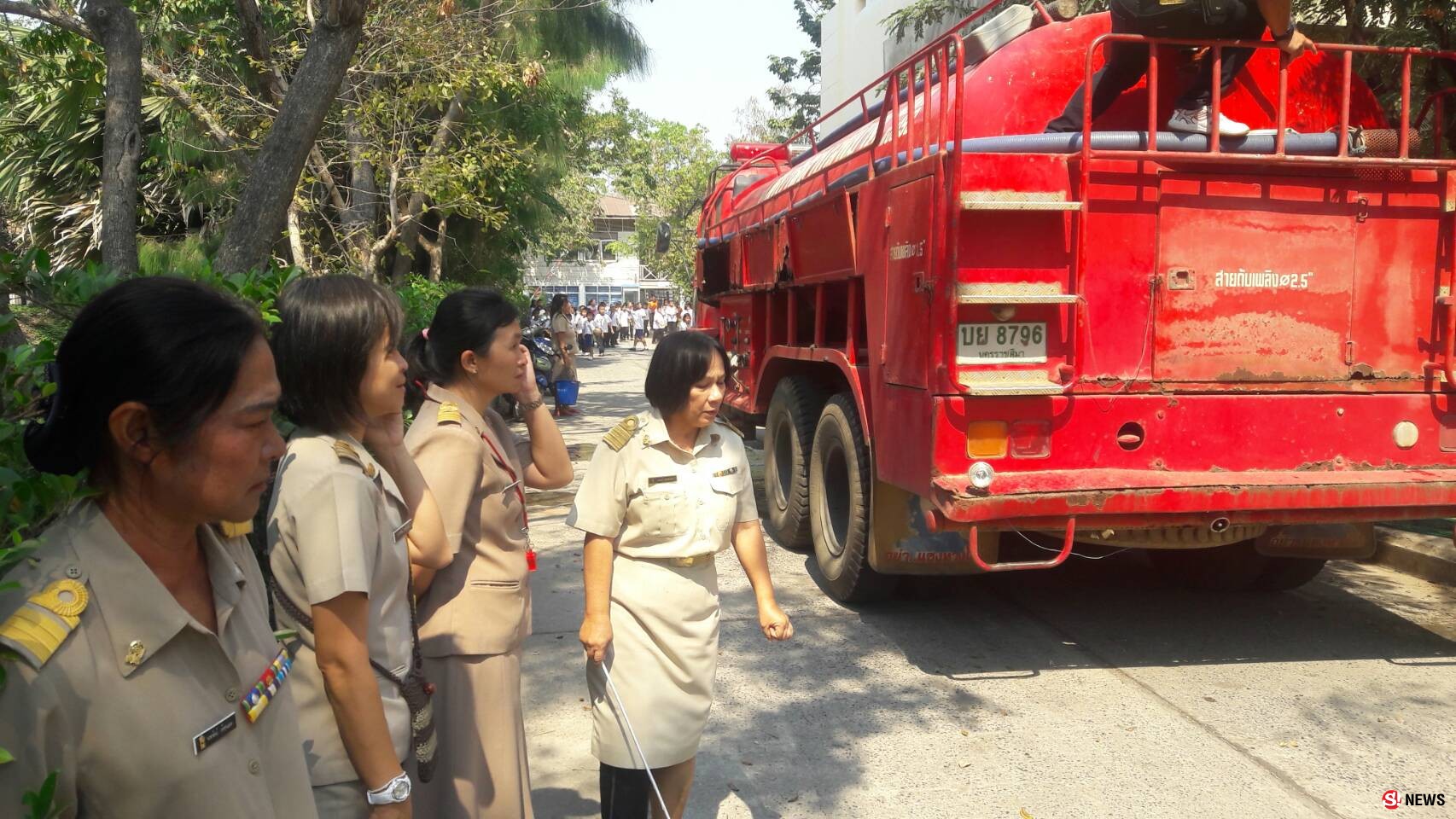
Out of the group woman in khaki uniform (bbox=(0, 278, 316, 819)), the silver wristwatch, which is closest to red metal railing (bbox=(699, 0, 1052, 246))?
the silver wristwatch

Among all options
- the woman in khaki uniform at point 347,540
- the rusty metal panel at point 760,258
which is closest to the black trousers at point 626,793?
the woman in khaki uniform at point 347,540

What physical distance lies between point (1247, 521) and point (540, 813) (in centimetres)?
308

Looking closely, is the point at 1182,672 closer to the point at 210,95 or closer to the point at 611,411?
the point at 210,95

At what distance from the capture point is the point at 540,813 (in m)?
3.60

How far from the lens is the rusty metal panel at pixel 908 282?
455 cm

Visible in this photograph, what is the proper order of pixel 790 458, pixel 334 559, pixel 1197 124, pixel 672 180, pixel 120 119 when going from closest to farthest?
pixel 334 559 < pixel 1197 124 < pixel 120 119 < pixel 790 458 < pixel 672 180

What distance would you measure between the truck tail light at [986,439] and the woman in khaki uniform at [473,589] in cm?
233

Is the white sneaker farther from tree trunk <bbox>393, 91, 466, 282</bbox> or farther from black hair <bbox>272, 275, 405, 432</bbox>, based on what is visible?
tree trunk <bbox>393, 91, 466, 282</bbox>

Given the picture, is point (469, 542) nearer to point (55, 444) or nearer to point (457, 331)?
point (457, 331)

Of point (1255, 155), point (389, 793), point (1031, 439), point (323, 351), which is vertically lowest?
point (389, 793)

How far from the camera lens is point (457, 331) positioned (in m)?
2.72

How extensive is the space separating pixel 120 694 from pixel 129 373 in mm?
392

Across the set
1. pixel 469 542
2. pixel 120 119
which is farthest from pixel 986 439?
pixel 120 119

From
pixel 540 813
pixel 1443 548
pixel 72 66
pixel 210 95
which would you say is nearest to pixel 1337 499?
pixel 1443 548
